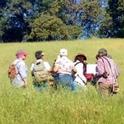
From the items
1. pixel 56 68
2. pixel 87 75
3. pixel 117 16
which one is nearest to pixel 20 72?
pixel 56 68

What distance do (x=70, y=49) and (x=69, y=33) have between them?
123 feet

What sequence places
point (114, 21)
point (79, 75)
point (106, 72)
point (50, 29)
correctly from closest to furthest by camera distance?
1. point (106, 72)
2. point (79, 75)
3. point (50, 29)
4. point (114, 21)

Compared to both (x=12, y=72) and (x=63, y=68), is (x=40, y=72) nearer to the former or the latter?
(x=63, y=68)

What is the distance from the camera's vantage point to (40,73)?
14.2 m

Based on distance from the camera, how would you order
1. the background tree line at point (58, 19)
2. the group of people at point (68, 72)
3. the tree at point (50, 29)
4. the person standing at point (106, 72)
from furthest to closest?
the background tree line at point (58, 19) → the tree at point (50, 29) → the group of people at point (68, 72) → the person standing at point (106, 72)

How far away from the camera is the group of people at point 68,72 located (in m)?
13.3

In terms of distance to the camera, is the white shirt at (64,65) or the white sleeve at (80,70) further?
the white sleeve at (80,70)

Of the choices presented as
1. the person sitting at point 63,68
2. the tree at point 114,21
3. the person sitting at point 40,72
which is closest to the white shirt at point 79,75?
the person sitting at point 63,68

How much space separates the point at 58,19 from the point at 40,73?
65426 millimetres

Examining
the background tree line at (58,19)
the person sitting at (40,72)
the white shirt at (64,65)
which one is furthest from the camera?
the background tree line at (58,19)

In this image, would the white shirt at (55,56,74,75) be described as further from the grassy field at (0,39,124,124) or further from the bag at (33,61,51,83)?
the grassy field at (0,39,124,124)

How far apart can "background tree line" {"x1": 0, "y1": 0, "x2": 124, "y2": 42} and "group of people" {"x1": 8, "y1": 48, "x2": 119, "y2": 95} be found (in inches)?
2444

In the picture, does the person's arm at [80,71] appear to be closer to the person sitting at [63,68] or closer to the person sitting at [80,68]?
the person sitting at [80,68]

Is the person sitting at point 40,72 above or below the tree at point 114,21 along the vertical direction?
below
